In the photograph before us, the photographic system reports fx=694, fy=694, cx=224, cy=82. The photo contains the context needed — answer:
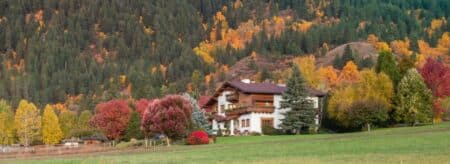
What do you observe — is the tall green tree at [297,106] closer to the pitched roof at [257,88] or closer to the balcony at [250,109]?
the balcony at [250,109]

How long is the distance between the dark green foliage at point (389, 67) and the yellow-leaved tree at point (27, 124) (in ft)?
188

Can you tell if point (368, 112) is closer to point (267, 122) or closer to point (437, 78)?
point (437, 78)

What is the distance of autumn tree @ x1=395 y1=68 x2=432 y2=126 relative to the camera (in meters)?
76.6

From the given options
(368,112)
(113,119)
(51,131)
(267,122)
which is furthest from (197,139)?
(51,131)

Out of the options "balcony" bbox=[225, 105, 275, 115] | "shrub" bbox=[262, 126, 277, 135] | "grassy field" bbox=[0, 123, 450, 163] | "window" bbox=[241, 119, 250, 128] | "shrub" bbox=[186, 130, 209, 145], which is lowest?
"grassy field" bbox=[0, 123, 450, 163]

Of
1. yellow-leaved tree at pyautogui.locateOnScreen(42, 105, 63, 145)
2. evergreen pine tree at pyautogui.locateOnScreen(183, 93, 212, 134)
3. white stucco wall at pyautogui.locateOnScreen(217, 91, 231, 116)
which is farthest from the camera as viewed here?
yellow-leaved tree at pyautogui.locateOnScreen(42, 105, 63, 145)

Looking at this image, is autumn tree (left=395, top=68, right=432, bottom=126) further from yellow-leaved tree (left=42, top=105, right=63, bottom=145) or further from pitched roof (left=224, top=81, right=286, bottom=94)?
yellow-leaved tree (left=42, top=105, right=63, bottom=145)

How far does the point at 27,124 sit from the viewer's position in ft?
367

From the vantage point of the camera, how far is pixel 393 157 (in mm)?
38031

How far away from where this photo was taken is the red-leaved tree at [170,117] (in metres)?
74.4

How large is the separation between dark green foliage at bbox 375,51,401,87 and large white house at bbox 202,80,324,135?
9.96 metres

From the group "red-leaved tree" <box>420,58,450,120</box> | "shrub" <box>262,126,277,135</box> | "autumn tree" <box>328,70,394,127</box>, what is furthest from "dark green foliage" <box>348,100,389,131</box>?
"shrub" <box>262,126,277,135</box>

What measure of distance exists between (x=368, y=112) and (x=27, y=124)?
58.7 metres

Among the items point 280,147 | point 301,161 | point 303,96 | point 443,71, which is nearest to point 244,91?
point 303,96
